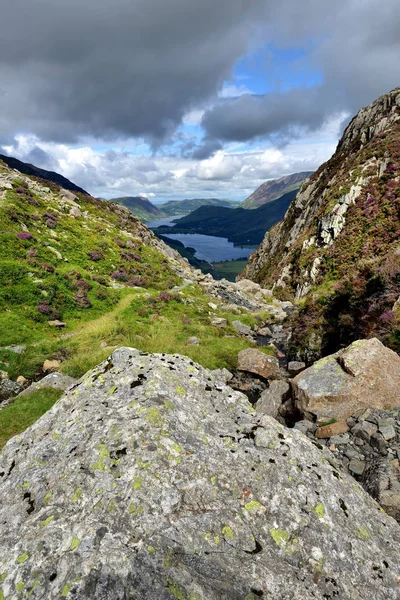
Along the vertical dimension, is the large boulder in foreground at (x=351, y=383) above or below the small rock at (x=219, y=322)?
above

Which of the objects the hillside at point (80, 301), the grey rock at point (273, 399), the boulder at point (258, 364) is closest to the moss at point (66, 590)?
the grey rock at point (273, 399)

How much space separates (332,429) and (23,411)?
14216mm

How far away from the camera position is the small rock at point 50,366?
20141mm

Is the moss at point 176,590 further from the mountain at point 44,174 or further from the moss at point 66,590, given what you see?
the mountain at point 44,174

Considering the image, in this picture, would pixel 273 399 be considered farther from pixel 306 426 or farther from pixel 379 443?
pixel 379 443

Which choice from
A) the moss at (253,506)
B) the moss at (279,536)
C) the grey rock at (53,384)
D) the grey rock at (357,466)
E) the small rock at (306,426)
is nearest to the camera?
the moss at (279,536)

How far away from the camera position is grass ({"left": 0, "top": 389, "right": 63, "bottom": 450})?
1309cm

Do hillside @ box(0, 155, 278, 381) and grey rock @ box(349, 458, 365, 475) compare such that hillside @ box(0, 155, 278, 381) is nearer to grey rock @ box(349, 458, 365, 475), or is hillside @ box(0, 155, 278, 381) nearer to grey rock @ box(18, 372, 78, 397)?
grey rock @ box(18, 372, 78, 397)

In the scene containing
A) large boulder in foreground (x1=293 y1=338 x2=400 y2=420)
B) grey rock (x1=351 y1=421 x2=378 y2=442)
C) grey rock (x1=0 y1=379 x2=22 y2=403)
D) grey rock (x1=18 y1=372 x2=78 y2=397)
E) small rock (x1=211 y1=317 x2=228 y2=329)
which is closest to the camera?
grey rock (x1=351 y1=421 x2=378 y2=442)

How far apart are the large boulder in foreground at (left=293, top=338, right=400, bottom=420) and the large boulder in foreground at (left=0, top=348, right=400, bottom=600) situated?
6.23 m

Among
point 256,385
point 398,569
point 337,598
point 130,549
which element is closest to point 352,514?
point 398,569

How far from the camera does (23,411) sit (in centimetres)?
1452

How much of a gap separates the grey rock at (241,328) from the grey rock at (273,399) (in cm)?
1612

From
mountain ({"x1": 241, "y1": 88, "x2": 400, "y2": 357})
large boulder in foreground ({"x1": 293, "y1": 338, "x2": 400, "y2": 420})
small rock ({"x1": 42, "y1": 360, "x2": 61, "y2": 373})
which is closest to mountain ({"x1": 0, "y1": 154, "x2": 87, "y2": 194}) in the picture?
mountain ({"x1": 241, "y1": 88, "x2": 400, "y2": 357})
